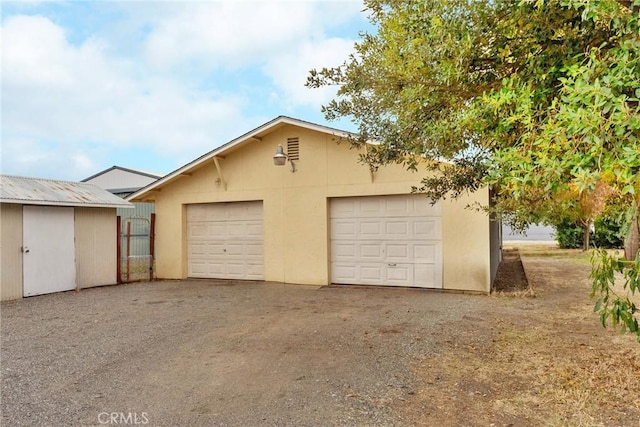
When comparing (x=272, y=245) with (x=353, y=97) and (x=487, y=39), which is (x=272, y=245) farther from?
(x=487, y=39)

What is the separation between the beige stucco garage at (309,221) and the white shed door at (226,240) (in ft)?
0.10

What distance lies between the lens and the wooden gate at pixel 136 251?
10742mm

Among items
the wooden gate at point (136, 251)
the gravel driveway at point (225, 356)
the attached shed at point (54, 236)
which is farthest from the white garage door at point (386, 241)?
the attached shed at point (54, 236)

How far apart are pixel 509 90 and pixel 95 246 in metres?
10.5

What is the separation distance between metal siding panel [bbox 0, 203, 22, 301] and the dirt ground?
77 cm

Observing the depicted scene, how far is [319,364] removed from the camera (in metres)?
4.16

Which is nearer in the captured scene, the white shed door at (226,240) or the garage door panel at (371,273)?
the garage door panel at (371,273)

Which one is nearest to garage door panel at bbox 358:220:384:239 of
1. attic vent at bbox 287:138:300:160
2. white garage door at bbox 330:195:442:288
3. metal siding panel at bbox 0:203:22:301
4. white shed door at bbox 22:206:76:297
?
white garage door at bbox 330:195:442:288

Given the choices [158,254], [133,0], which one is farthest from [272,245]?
[133,0]

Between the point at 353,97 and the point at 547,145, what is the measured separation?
3129 mm

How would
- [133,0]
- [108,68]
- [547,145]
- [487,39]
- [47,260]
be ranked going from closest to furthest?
[547,145] < [487,39] < [133,0] < [47,260] < [108,68]

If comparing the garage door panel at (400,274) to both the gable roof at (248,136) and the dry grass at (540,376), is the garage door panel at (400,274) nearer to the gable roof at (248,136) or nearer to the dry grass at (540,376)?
the dry grass at (540,376)

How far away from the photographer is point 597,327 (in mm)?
5535

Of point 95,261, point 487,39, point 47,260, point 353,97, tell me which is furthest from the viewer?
point 95,261
